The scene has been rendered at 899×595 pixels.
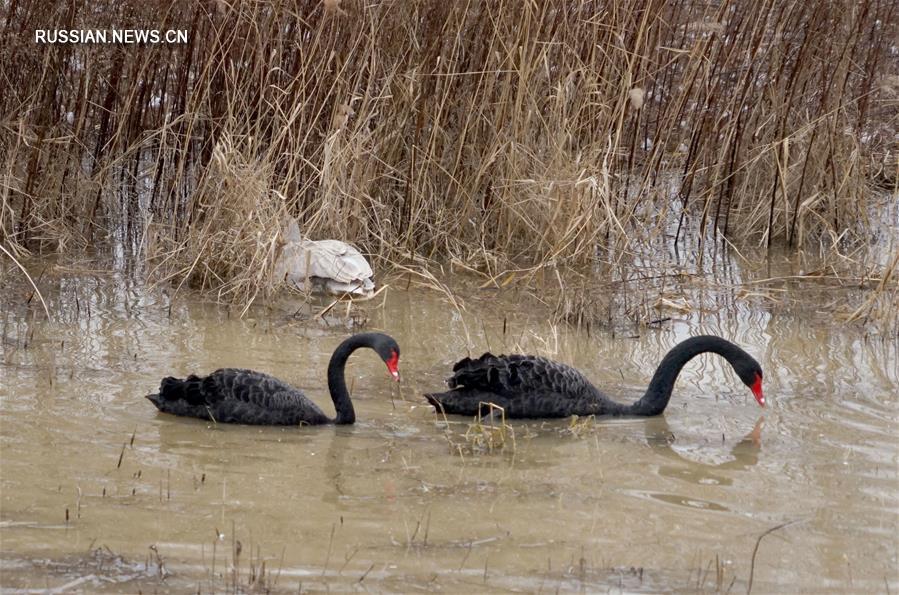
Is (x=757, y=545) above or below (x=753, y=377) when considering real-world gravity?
below

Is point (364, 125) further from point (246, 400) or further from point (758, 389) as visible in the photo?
point (758, 389)

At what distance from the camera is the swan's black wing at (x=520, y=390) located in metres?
6.09

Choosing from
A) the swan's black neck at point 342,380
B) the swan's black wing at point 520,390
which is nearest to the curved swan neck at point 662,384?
the swan's black wing at point 520,390

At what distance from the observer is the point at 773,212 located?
9.84 meters

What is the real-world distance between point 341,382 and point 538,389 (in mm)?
883

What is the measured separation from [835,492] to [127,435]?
277cm

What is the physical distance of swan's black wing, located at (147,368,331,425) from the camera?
19.2 feet

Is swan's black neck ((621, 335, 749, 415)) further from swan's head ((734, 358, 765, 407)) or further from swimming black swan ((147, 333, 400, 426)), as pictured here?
swimming black swan ((147, 333, 400, 426))

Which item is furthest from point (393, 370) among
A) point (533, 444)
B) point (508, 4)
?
point (508, 4)

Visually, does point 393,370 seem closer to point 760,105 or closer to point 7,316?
point 7,316

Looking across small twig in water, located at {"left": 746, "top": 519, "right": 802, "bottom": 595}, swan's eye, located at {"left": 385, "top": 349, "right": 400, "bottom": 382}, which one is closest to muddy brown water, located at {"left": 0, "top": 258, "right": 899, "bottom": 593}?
small twig in water, located at {"left": 746, "top": 519, "right": 802, "bottom": 595}

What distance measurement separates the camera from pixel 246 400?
5.86 metres

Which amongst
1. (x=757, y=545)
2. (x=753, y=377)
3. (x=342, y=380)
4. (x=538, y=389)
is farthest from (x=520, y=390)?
(x=757, y=545)

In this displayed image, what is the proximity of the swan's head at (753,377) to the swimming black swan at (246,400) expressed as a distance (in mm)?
1607
